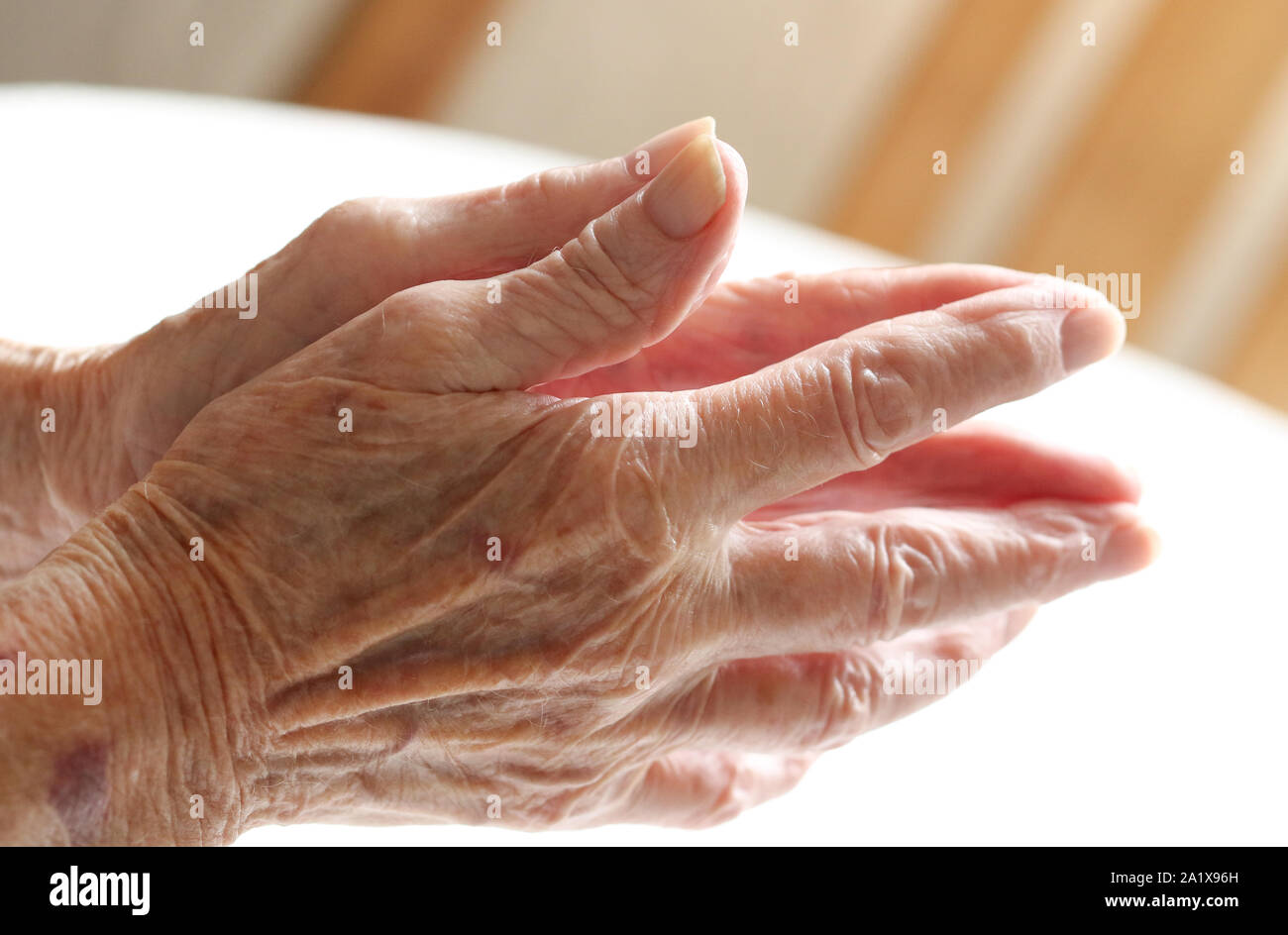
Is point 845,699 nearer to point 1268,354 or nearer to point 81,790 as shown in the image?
point 81,790

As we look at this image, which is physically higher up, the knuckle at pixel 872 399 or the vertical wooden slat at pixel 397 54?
the vertical wooden slat at pixel 397 54

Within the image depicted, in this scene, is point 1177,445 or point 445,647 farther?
point 1177,445

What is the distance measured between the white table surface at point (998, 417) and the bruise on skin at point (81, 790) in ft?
0.79

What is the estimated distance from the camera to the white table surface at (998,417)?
0.98 meters

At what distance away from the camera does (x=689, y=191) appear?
0.68 m

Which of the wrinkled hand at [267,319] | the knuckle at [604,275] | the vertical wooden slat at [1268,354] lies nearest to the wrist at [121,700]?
the wrinkled hand at [267,319]

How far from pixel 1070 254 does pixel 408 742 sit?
5.97 ft

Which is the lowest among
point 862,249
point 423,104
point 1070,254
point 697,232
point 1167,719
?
point 1167,719

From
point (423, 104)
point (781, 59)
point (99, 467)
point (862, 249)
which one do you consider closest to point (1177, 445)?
point (862, 249)

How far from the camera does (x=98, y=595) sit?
69cm

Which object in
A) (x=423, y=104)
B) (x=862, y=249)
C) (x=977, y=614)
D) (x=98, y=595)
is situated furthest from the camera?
(x=423, y=104)

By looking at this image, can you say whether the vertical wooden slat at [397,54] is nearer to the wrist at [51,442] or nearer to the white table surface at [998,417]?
the white table surface at [998,417]

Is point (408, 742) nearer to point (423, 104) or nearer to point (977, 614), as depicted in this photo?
point (977, 614)

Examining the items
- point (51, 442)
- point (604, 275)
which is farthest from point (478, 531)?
point (51, 442)
